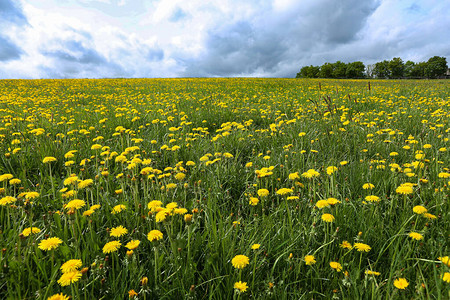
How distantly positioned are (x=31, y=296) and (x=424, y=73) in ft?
307

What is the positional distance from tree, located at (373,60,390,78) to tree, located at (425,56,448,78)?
1033cm

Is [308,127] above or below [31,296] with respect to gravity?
above

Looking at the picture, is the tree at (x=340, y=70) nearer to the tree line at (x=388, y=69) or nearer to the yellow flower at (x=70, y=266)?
the tree line at (x=388, y=69)

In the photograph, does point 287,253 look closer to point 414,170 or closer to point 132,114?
point 414,170

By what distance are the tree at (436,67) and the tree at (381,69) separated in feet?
33.9

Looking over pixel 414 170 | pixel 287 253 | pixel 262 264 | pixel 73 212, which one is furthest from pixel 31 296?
pixel 414 170

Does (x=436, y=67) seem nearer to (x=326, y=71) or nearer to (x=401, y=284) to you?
(x=326, y=71)

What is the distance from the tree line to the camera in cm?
6869

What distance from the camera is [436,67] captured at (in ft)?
225

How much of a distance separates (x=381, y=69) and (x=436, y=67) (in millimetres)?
13609

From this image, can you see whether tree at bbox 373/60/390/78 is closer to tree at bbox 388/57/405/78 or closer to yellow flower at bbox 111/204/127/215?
tree at bbox 388/57/405/78

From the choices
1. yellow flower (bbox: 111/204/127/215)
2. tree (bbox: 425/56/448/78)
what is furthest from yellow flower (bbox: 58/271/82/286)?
tree (bbox: 425/56/448/78)

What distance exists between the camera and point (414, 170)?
2.32 meters

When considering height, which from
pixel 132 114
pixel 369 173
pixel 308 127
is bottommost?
pixel 369 173
